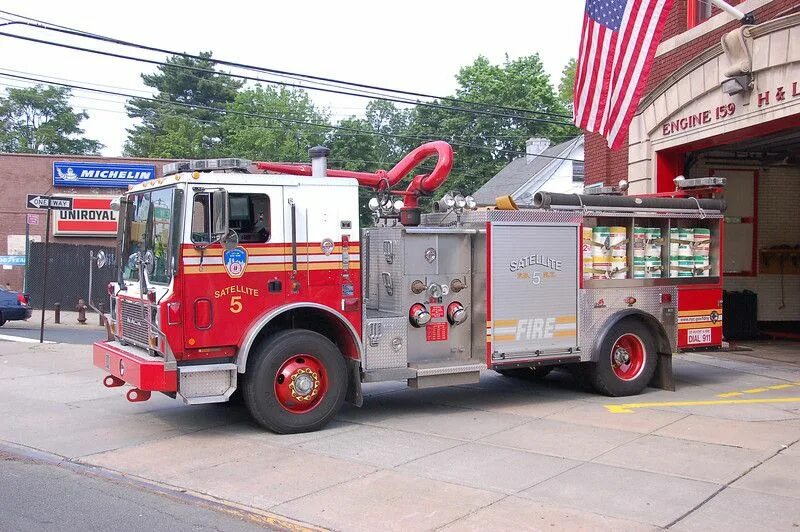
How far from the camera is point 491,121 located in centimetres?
5012

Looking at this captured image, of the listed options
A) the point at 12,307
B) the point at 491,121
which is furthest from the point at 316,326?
the point at 491,121

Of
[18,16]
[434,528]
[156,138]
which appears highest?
[156,138]

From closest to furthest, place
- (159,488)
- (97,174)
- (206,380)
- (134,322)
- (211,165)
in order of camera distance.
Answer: (159,488) < (206,380) < (211,165) < (134,322) < (97,174)

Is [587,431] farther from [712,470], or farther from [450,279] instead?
[450,279]

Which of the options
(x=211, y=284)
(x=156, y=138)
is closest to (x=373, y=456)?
(x=211, y=284)

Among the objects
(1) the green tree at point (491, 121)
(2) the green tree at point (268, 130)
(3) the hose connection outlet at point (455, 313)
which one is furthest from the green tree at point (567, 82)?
(3) the hose connection outlet at point (455, 313)

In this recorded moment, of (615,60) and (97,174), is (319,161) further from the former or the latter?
(97,174)

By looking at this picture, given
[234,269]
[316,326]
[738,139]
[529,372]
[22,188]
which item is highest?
[22,188]

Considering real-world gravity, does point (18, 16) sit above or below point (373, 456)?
above

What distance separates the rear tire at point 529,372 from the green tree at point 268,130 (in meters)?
42.3

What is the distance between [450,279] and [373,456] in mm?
2522

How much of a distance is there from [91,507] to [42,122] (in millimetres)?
71767

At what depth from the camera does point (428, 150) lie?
10398mm

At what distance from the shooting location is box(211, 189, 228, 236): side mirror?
7.79 metres
